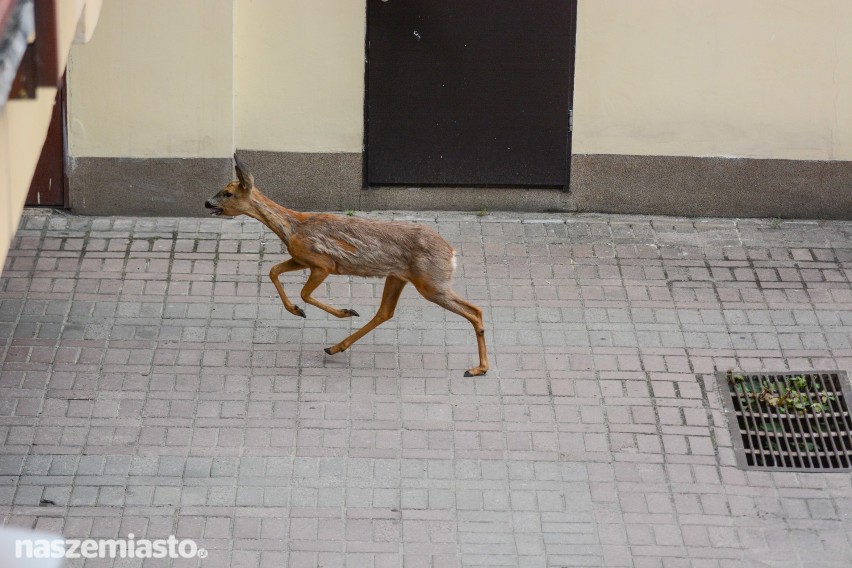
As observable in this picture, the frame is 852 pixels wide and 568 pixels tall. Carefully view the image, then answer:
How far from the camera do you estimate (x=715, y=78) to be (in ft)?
36.5

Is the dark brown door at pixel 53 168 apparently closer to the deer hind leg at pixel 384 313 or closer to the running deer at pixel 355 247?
the running deer at pixel 355 247

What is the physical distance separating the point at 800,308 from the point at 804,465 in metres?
1.95

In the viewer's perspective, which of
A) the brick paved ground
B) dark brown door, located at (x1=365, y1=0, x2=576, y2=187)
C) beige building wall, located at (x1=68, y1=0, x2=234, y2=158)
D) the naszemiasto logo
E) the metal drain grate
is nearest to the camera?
the naszemiasto logo

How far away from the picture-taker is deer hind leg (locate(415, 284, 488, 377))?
8.98 m

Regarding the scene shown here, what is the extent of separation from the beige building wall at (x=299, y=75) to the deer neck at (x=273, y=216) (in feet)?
7.41

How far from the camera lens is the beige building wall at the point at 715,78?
10953 mm

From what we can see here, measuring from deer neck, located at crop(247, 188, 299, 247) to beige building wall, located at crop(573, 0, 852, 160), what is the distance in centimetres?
329

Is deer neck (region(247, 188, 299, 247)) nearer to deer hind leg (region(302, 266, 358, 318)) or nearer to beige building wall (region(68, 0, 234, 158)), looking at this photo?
deer hind leg (region(302, 266, 358, 318))

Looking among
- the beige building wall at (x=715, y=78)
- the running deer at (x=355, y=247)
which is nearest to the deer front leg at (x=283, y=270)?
the running deer at (x=355, y=247)

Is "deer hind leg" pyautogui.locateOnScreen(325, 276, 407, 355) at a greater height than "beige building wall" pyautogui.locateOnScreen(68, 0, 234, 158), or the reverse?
"beige building wall" pyautogui.locateOnScreen(68, 0, 234, 158)

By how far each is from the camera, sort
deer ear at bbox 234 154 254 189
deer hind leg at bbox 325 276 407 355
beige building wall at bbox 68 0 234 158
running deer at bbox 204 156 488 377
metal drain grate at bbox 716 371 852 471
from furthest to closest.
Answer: beige building wall at bbox 68 0 234 158
deer hind leg at bbox 325 276 407 355
running deer at bbox 204 156 488 377
deer ear at bbox 234 154 254 189
metal drain grate at bbox 716 371 852 471

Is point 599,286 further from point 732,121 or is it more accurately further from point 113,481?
point 113,481

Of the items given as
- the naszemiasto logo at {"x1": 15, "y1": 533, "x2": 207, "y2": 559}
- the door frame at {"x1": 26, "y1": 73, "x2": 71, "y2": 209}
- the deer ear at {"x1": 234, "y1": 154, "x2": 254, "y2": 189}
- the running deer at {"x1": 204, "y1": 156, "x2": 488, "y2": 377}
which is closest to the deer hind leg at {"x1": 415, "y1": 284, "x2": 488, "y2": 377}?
the running deer at {"x1": 204, "y1": 156, "x2": 488, "y2": 377}

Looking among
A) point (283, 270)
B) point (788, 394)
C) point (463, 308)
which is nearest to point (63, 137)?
point (283, 270)
